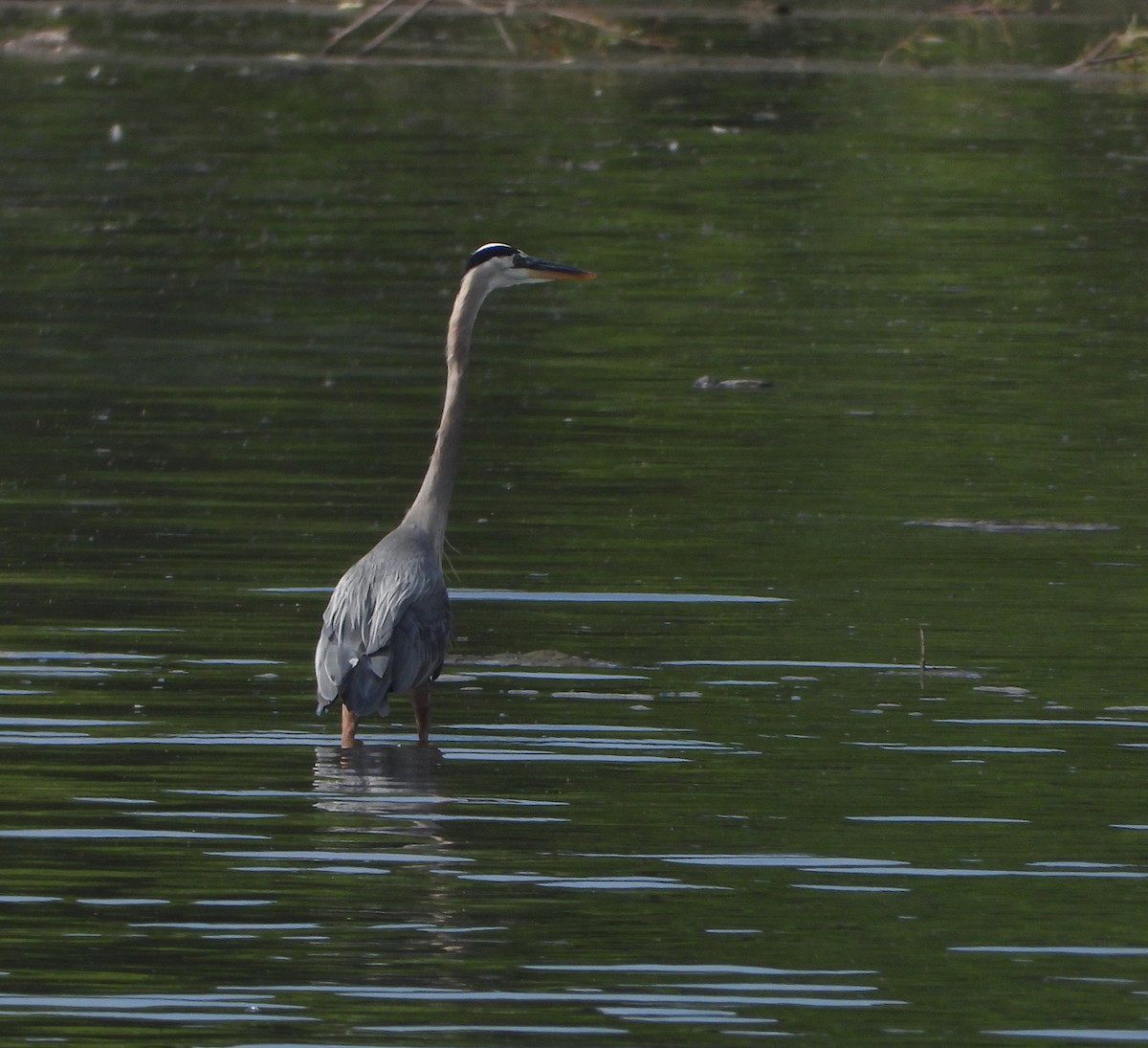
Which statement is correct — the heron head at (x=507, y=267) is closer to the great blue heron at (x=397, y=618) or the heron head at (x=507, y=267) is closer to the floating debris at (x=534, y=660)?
the great blue heron at (x=397, y=618)

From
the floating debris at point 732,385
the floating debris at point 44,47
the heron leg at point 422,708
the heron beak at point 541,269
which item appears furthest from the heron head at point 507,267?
the floating debris at point 44,47

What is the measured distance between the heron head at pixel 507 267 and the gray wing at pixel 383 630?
4.09 ft

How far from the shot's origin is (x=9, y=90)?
101 feet

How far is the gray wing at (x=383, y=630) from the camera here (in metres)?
8.89

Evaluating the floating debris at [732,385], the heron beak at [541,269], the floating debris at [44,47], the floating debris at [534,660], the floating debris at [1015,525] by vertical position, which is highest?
the floating debris at [44,47]

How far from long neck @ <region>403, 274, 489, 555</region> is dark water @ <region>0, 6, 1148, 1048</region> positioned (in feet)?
1.90

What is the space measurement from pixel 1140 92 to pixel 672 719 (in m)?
23.5

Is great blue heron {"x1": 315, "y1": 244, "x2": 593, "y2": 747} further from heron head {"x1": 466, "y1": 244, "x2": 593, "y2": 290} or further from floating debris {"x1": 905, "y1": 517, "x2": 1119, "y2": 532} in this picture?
floating debris {"x1": 905, "y1": 517, "x2": 1119, "y2": 532}

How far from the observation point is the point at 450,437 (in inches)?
392

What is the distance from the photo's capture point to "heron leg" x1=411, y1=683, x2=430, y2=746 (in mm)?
9016

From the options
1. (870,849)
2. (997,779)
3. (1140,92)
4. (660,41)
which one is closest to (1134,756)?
(997,779)

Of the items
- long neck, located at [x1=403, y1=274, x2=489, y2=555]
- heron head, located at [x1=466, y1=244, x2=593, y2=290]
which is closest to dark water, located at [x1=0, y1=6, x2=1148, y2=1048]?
long neck, located at [x1=403, y1=274, x2=489, y2=555]

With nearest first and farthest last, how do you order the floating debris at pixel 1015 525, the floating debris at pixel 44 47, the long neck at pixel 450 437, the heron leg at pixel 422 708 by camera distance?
the heron leg at pixel 422 708 → the long neck at pixel 450 437 → the floating debris at pixel 1015 525 → the floating debris at pixel 44 47

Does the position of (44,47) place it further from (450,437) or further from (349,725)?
(349,725)
